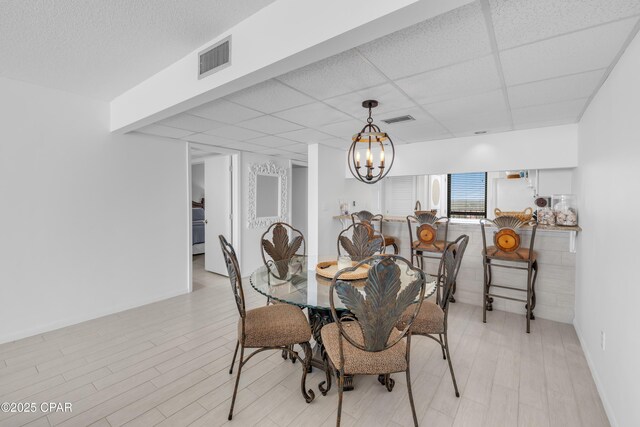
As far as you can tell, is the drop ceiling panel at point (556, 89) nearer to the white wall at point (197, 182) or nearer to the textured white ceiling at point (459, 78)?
the textured white ceiling at point (459, 78)

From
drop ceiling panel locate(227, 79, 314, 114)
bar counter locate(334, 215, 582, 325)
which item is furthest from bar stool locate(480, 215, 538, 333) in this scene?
drop ceiling panel locate(227, 79, 314, 114)

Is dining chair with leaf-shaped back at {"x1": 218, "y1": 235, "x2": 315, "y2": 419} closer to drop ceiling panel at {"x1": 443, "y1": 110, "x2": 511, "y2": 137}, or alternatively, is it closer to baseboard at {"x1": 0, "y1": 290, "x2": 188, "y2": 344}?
baseboard at {"x1": 0, "y1": 290, "x2": 188, "y2": 344}

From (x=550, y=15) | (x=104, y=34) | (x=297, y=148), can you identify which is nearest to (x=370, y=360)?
(x=550, y=15)

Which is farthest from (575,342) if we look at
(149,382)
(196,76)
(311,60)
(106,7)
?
(106,7)

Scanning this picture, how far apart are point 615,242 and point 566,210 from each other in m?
1.52

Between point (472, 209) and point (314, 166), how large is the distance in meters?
4.39

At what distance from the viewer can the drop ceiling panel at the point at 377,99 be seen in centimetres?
235

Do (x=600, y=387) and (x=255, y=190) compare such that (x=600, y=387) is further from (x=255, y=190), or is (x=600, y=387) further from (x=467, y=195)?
(x=467, y=195)

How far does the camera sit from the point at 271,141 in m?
4.15

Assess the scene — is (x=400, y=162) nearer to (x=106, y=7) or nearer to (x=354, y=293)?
(x=354, y=293)

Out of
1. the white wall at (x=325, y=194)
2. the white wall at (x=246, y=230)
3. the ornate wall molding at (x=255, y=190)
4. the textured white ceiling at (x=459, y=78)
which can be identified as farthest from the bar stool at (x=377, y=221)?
the white wall at (x=246, y=230)

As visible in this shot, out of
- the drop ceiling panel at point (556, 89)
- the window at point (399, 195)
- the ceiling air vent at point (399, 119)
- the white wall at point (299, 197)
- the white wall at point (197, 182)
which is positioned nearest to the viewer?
the drop ceiling panel at point (556, 89)

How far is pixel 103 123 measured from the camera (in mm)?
3217

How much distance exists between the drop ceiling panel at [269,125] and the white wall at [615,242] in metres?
2.65
